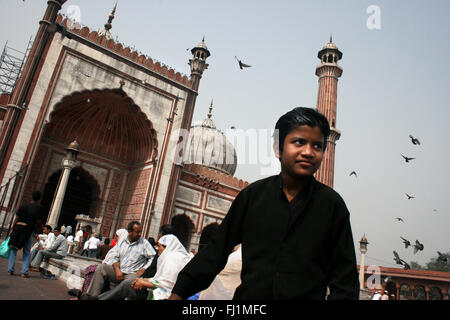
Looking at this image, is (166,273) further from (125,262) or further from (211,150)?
(211,150)

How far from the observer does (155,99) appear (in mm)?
13734

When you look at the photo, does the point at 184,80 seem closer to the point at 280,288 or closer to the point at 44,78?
the point at 44,78

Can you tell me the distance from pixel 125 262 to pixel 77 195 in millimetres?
11828

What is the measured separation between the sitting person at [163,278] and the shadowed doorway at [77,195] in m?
11.9

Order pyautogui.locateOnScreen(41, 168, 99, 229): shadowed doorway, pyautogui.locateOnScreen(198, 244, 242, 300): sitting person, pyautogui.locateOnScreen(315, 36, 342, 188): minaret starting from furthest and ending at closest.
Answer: pyautogui.locateOnScreen(315, 36, 342, 188): minaret → pyautogui.locateOnScreen(41, 168, 99, 229): shadowed doorway → pyautogui.locateOnScreen(198, 244, 242, 300): sitting person

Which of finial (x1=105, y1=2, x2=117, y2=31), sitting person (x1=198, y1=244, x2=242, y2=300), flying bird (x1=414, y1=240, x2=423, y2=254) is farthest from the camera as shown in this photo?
finial (x1=105, y1=2, x2=117, y2=31)

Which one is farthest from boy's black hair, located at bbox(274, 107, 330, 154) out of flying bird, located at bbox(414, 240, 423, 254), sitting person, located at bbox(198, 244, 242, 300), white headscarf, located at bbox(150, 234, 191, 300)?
flying bird, located at bbox(414, 240, 423, 254)

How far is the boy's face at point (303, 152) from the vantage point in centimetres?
99

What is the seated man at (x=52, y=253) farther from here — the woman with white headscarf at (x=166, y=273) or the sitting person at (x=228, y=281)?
the sitting person at (x=228, y=281)

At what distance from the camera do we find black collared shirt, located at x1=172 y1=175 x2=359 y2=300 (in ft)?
2.89

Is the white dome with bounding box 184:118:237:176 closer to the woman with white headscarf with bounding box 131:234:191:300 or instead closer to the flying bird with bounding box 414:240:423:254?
the flying bird with bounding box 414:240:423:254

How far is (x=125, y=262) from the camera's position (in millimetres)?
3490

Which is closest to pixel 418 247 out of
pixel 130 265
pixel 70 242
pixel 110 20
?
pixel 130 265

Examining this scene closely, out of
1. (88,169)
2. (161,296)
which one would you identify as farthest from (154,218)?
(161,296)
